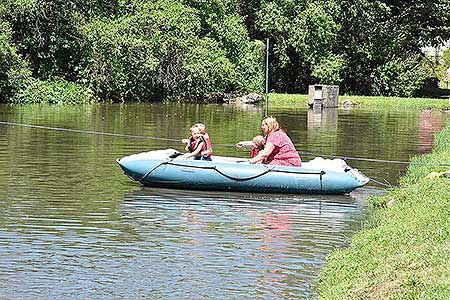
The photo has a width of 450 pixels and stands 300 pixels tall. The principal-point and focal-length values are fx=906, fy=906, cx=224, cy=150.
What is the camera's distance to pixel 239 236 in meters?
11.4

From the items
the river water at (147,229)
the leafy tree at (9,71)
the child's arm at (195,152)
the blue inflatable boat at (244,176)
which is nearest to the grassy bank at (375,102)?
the leafy tree at (9,71)

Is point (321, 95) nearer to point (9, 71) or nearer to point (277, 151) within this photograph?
point (9, 71)

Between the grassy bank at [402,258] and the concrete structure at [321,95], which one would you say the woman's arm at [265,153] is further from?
the concrete structure at [321,95]

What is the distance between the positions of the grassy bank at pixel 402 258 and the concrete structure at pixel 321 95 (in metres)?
33.1

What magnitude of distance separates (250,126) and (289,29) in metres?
22.1

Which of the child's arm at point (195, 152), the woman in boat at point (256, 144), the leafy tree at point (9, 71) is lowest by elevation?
the child's arm at point (195, 152)

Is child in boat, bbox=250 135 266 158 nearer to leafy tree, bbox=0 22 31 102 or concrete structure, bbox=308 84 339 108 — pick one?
leafy tree, bbox=0 22 31 102

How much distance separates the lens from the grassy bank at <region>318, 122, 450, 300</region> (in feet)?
23.1

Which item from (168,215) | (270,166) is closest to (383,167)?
(270,166)

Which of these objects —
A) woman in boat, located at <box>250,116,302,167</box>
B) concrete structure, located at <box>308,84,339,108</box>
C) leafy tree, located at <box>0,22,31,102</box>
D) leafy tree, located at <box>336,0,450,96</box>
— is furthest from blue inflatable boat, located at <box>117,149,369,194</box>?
leafy tree, located at <box>336,0,450,96</box>

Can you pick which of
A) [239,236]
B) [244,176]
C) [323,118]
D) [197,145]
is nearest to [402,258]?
[239,236]

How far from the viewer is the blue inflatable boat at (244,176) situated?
48.6 ft

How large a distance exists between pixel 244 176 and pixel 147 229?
3.38m

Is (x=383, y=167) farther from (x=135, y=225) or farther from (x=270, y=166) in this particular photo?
(x=135, y=225)
